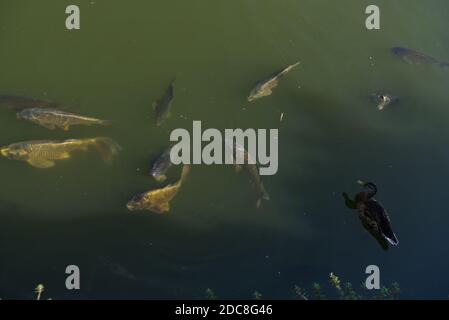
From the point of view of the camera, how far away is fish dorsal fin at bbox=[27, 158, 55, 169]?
4039 millimetres

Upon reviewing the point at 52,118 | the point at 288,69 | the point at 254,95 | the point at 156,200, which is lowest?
the point at 156,200

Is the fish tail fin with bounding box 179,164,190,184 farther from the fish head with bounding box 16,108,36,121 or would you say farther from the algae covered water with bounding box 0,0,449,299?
the fish head with bounding box 16,108,36,121

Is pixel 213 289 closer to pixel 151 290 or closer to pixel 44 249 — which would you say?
pixel 151 290

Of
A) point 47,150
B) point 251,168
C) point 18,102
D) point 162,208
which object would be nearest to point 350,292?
point 251,168

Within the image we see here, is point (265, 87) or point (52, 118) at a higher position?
point (265, 87)

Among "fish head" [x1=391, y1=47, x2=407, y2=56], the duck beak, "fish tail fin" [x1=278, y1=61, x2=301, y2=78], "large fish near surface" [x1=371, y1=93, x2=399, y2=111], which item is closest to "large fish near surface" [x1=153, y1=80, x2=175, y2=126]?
"fish tail fin" [x1=278, y1=61, x2=301, y2=78]

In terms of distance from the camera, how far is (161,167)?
4.10m

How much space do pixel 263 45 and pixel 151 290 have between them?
2.58 meters

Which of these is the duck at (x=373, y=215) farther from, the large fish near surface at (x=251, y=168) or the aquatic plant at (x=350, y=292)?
the large fish near surface at (x=251, y=168)

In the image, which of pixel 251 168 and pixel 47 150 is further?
pixel 251 168

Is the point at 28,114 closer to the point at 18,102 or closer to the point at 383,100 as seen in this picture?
the point at 18,102

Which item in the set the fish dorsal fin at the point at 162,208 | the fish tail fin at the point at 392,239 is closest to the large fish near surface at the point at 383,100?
the fish tail fin at the point at 392,239

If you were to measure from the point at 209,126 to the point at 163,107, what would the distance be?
43 cm

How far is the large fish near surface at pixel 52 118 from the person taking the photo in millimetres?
4152
